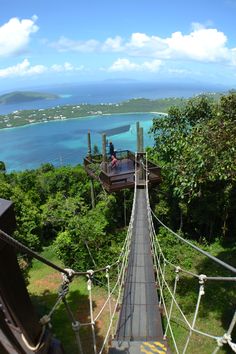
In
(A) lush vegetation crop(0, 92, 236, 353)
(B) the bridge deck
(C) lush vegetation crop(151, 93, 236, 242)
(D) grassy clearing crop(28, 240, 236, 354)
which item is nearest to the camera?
(B) the bridge deck

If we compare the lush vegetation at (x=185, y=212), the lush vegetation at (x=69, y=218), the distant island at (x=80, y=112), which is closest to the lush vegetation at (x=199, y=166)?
the lush vegetation at (x=185, y=212)

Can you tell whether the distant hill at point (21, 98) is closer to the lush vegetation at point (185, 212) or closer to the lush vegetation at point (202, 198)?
the lush vegetation at point (185, 212)

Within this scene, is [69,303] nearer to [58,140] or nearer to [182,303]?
[182,303]

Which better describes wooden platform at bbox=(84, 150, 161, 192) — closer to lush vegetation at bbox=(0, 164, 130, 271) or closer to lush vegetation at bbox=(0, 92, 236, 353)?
lush vegetation at bbox=(0, 92, 236, 353)

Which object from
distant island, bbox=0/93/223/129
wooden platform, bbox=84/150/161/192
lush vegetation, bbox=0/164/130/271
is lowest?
distant island, bbox=0/93/223/129

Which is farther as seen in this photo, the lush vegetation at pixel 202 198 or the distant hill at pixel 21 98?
the distant hill at pixel 21 98

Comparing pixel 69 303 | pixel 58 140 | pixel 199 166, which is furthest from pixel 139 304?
pixel 58 140

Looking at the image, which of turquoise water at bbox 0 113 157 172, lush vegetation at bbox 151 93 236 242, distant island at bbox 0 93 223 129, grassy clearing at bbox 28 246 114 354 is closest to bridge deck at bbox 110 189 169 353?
lush vegetation at bbox 151 93 236 242

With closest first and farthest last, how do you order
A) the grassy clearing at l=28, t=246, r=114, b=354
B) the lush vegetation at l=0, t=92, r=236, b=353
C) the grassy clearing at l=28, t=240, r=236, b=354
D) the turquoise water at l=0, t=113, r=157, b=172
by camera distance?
the lush vegetation at l=0, t=92, r=236, b=353, the grassy clearing at l=28, t=240, r=236, b=354, the grassy clearing at l=28, t=246, r=114, b=354, the turquoise water at l=0, t=113, r=157, b=172
